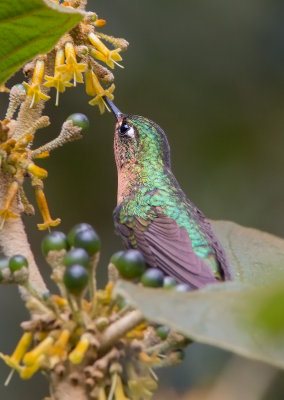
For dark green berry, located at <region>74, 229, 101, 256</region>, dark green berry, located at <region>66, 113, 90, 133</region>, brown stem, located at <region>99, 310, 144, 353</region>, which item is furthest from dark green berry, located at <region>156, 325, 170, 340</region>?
dark green berry, located at <region>66, 113, 90, 133</region>

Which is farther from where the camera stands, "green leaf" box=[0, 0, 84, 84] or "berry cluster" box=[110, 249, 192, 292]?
"green leaf" box=[0, 0, 84, 84]

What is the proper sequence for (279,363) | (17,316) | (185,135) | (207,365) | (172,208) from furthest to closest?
(185,135)
(17,316)
(207,365)
(172,208)
(279,363)

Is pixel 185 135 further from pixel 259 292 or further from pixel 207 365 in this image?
pixel 259 292

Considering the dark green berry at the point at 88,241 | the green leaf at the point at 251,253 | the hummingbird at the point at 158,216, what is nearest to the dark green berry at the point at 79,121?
the green leaf at the point at 251,253

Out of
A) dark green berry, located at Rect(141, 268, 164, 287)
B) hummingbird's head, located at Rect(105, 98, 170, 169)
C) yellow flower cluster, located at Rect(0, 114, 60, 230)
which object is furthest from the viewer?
hummingbird's head, located at Rect(105, 98, 170, 169)

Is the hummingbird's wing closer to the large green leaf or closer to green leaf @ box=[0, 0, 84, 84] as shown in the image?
green leaf @ box=[0, 0, 84, 84]

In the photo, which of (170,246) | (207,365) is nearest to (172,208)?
(170,246)

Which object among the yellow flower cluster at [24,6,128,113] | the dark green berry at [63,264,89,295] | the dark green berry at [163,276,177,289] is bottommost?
the dark green berry at [163,276,177,289]

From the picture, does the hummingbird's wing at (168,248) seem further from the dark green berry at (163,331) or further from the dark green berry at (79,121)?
the dark green berry at (163,331)
